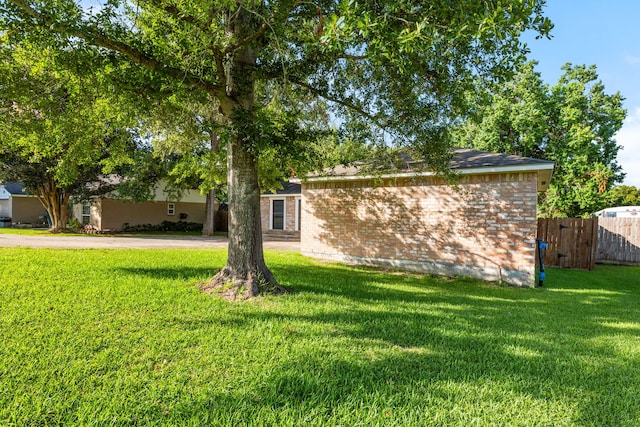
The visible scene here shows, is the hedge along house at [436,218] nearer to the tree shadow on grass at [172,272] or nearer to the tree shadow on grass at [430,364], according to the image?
Answer: the tree shadow on grass at [430,364]

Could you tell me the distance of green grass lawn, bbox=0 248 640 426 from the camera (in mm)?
2639

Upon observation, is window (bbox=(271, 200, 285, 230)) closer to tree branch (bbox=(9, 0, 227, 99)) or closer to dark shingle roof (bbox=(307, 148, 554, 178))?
dark shingle roof (bbox=(307, 148, 554, 178))

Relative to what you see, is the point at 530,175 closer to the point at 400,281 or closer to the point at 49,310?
the point at 400,281

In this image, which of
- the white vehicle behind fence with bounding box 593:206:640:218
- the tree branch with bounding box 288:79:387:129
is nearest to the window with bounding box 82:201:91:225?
the tree branch with bounding box 288:79:387:129

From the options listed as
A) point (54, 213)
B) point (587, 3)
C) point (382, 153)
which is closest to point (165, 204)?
point (54, 213)

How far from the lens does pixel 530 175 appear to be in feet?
28.3

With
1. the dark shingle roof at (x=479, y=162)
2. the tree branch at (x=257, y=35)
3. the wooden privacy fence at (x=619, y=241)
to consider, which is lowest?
the wooden privacy fence at (x=619, y=241)

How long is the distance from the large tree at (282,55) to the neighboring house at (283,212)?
44.9ft

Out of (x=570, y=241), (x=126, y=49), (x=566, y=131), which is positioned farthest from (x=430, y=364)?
(x=566, y=131)

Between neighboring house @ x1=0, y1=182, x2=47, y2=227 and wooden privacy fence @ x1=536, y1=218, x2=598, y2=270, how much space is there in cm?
3074

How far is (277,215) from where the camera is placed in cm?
2316

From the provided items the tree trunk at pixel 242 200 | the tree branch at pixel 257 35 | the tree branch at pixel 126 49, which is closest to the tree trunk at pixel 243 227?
the tree trunk at pixel 242 200

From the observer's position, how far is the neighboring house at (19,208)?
84.1 feet

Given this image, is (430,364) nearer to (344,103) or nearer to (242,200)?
(242,200)
